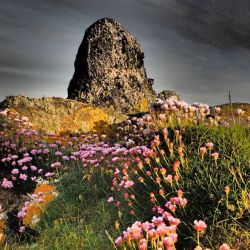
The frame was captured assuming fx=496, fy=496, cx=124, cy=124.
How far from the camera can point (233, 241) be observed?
5.61 meters

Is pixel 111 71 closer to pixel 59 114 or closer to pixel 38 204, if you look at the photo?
pixel 59 114

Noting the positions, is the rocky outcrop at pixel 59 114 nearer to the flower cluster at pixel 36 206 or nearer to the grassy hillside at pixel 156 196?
the grassy hillside at pixel 156 196

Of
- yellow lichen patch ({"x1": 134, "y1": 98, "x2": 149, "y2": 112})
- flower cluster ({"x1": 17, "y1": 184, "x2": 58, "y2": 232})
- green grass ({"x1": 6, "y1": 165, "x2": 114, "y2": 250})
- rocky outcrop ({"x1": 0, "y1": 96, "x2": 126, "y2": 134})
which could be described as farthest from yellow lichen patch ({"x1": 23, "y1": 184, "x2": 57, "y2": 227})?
yellow lichen patch ({"x1": 134, "y1": 98, "x2": 149, "y2": 112})

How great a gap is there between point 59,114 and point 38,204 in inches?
316

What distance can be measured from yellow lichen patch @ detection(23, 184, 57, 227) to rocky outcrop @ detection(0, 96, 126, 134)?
6.10 metres

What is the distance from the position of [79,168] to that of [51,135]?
3.88 meters

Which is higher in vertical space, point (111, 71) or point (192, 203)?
point (111, 71)

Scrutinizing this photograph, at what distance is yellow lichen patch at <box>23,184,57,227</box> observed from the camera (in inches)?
337

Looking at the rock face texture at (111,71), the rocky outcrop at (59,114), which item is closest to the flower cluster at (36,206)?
the rocky outcrop at (59,114)

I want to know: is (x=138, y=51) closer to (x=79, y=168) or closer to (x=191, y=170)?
(x=79, y=168)

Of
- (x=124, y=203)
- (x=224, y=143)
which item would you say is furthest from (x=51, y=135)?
(x=224, y=143)

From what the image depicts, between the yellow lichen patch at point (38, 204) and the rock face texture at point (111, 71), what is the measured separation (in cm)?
1105

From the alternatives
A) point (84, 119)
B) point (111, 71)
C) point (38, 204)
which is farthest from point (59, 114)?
point (38, 204)

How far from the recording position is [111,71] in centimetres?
2112
